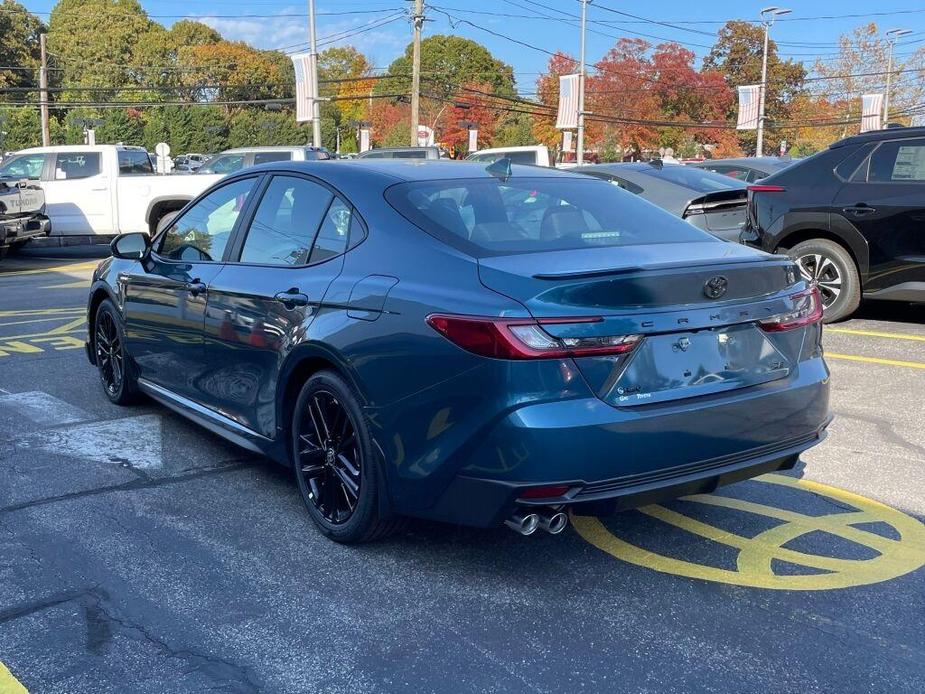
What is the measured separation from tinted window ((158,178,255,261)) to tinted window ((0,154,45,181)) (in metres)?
12.6

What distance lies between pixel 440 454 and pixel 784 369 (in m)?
1.37

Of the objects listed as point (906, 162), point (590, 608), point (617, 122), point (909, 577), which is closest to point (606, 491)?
point (590, 608)

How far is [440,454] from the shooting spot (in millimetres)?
3314

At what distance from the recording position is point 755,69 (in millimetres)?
77125

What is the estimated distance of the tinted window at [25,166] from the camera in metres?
16.5

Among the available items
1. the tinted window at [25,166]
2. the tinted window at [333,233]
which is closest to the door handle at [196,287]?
the tinted window at [333,233]

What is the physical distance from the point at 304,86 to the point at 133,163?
1767 centimetres

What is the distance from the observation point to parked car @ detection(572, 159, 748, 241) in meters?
10.3

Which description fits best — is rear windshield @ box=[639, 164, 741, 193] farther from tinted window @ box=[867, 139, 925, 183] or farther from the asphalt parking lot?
the asphalt parking lot

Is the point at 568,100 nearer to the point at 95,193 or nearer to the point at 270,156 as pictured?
the point at 270,156

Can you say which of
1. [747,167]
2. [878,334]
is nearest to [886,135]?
[878,334]

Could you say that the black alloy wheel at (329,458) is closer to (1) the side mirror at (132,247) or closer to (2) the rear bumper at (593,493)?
(2) the rear bumper at (593,493)

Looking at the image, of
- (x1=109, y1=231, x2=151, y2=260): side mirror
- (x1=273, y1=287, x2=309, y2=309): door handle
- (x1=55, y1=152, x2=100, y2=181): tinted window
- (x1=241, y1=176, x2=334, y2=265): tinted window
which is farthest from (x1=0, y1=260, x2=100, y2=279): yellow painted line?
Answer: (x1=273, y1=287, x2=309, y2=309): door handle

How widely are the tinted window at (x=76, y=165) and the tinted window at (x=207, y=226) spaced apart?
12.4 meters
